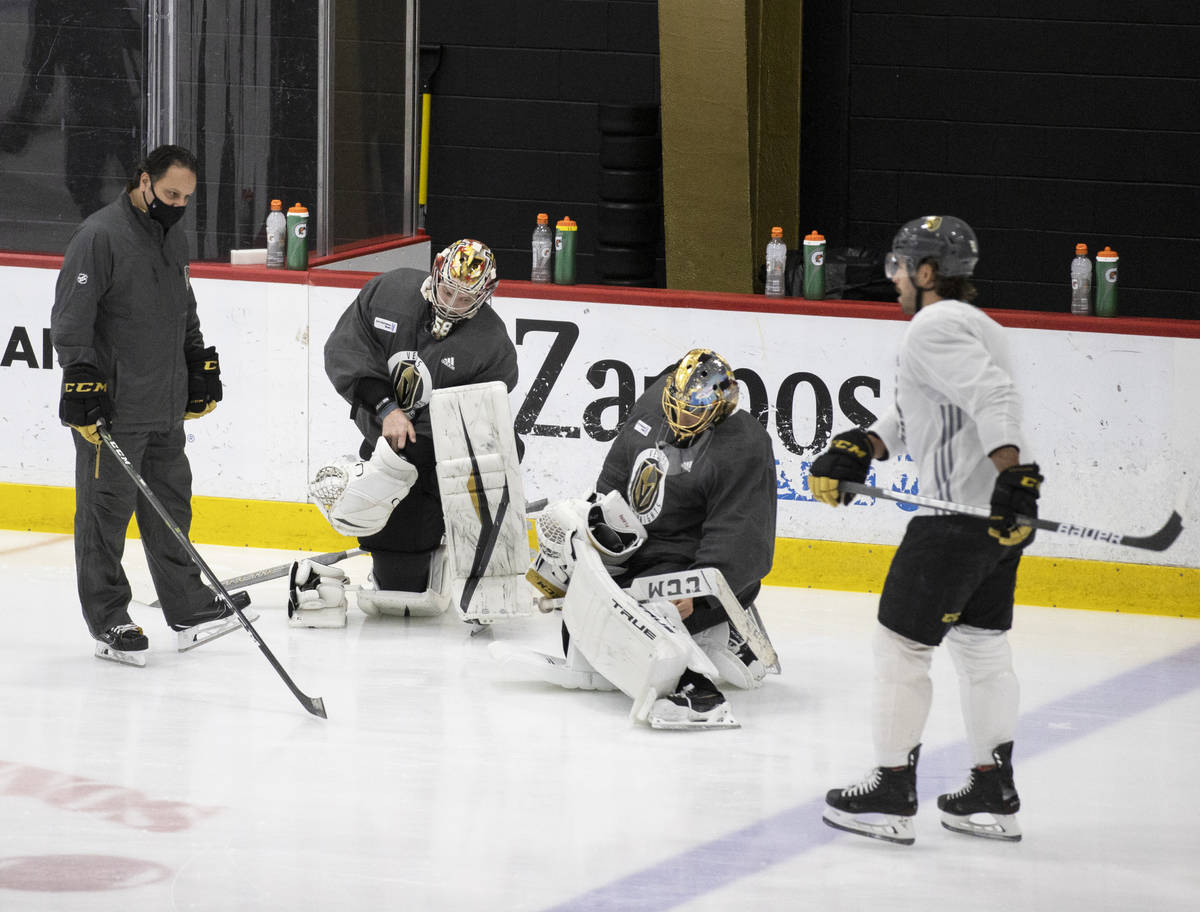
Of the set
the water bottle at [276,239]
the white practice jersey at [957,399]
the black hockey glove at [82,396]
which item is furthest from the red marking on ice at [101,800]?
the water bottle at [276,239]

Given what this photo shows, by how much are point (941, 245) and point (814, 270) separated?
251cm

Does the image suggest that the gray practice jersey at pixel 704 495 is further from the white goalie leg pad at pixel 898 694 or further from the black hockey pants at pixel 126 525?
the black hockey pants at pixel 126 525

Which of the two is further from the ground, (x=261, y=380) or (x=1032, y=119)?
(x=1032, y=119)

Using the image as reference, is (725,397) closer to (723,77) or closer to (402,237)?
(723,77)

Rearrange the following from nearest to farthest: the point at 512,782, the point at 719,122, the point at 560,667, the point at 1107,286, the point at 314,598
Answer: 1. the point at 512,782
2. the point at 560,667
3. the point at 314,598
4. the point at 1107,286
5. the point at 719,122

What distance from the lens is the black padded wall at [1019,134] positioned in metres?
7.95

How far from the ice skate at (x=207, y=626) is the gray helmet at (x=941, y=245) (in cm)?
230

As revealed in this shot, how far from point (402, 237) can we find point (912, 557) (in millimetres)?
4395

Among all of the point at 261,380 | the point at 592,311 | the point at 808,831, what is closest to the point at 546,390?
the point at 592,311

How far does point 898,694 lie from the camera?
353 cm

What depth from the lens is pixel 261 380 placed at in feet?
20.1

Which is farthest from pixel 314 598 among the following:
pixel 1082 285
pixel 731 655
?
pixel 1082 285

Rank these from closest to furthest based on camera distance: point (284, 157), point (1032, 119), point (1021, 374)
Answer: point (1021, 374), point (284, 157), point (1032, 119)

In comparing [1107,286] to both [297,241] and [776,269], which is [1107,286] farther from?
[297,241]
